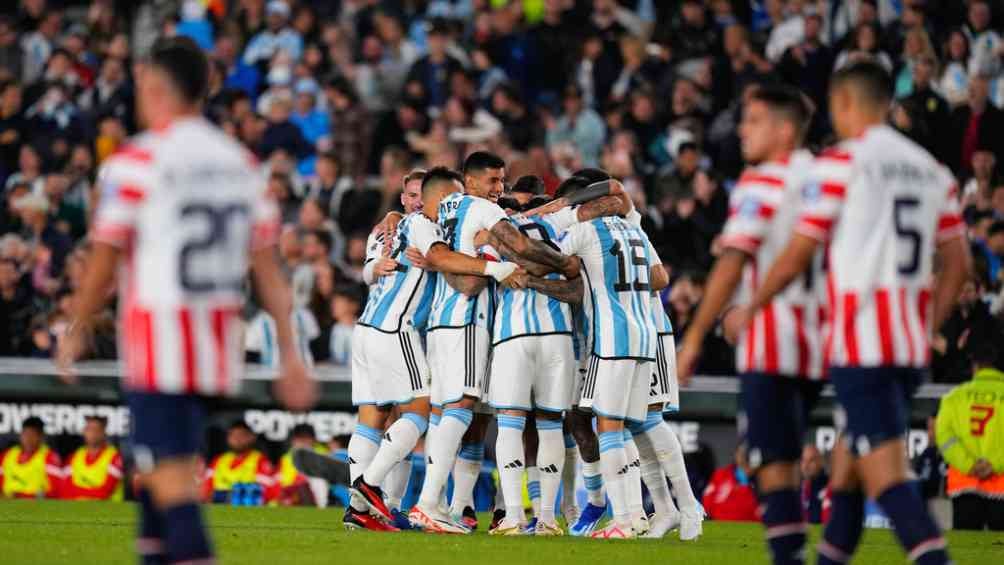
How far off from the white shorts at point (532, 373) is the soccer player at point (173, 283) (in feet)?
16.7

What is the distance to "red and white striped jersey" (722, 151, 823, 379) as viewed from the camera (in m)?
7.52

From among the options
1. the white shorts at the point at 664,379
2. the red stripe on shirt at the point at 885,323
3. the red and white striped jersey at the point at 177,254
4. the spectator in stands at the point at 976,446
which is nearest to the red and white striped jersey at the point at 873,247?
the red stripe on shirt at the point at 885,323

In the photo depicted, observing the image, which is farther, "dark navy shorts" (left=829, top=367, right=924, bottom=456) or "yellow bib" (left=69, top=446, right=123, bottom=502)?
"yellow bib" (left=69, top=446, right=123, bottom=502)

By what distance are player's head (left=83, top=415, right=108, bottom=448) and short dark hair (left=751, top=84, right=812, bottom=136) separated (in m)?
10.9

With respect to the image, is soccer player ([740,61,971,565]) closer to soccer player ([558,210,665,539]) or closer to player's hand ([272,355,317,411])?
player's hand ([272,355,317,411])

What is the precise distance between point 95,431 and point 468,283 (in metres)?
6.65

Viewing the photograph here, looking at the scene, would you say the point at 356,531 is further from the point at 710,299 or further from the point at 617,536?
the point at 710,299

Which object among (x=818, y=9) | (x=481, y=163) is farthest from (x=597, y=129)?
(x=481, y=163)

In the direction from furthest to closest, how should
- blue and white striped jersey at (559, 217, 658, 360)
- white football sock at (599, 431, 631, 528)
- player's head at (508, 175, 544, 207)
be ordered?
player's head at (508, 175, 544, 207) → blue and white striped jersey at (559, 217, 658, 360) → white football sock at (599, 431, 631, 528)

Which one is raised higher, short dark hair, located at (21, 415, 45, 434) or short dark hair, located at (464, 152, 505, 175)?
short dark hair, located at (464, 152, 505, 175)

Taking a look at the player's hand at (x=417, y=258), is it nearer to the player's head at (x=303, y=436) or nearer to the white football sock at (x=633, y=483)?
the white football sock at (x=633, y=483)

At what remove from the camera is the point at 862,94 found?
300 inches

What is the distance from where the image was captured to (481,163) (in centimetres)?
1216

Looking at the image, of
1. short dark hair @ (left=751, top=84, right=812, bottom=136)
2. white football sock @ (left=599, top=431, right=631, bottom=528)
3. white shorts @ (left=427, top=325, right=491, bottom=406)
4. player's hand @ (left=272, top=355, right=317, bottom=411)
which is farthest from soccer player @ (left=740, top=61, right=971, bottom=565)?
white shorts @ (left=427, top=325, right=491, bottom=406)
